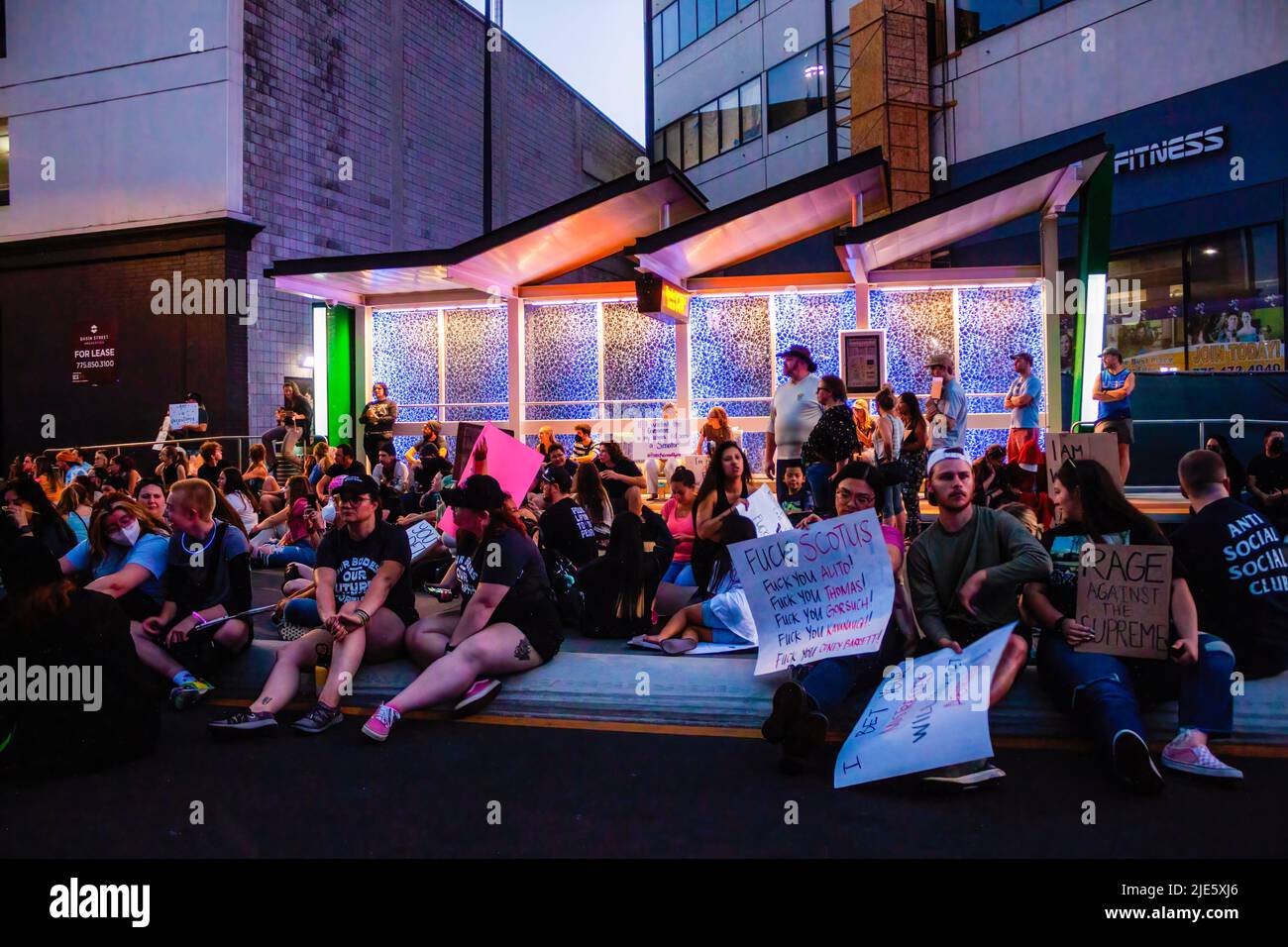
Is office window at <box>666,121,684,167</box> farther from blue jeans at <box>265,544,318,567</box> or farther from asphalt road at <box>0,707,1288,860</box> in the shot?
asphalt road at <box>0,707,1288,860</box>

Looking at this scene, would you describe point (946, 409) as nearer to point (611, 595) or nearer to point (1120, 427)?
point (1120, 427)

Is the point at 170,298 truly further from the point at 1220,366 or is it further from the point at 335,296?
the point at 1220,366

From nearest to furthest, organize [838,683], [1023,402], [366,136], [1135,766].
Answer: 1. [1135,766]
2. [838,683]
3. [1023,402]
4. [366,136]

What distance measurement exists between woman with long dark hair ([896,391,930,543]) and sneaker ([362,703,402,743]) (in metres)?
6.54

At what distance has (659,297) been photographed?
51.3ft

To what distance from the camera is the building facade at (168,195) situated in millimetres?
18844

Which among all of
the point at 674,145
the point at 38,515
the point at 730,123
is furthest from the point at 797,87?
the point at 38,515

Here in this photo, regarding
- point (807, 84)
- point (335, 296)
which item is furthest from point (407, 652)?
point (807, 84)

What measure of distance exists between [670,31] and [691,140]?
14.7ft

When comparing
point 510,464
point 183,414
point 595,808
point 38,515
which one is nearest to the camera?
point 595,808

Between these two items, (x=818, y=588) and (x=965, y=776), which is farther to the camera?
(x=818, y=588)

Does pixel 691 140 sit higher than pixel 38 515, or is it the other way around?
pixel 691 140

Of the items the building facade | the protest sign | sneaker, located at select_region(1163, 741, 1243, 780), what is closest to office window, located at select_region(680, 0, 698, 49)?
the building facade

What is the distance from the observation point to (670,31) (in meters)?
34.0
